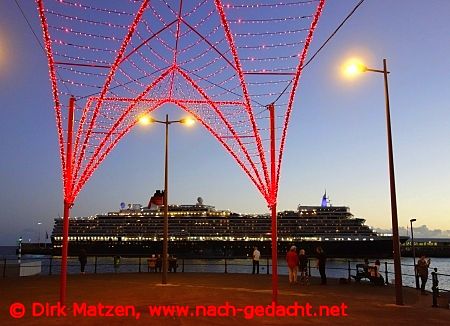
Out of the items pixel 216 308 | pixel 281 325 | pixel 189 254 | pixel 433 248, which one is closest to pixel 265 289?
pixel 216 308

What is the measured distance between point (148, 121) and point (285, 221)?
7409cm

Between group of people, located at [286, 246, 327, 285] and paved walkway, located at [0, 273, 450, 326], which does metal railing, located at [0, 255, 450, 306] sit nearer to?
group of people, located at [286, 246, 327, 285]

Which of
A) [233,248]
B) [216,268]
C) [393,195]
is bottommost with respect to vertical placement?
[216,268]

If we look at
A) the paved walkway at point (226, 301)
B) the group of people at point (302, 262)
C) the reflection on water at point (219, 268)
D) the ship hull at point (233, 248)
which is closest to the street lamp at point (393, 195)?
the paved walkway at point (226, 301)

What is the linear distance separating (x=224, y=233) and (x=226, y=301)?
76961 mm

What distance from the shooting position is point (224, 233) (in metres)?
88.1

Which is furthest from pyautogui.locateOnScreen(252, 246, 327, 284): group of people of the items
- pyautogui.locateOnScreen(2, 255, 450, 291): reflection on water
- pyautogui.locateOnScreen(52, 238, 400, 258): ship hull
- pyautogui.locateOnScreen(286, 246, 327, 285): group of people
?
pyautogui.locateOnScreen(52, 238, 400, 258): ship hull

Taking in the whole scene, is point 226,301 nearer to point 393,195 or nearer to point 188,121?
point 393,195

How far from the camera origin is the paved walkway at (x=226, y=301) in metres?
8.96

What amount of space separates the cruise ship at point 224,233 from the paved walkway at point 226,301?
7077cm

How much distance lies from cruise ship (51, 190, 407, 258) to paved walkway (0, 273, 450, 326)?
232 ft

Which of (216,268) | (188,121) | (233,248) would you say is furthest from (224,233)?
(188,121)

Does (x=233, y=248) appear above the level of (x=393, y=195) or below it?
below

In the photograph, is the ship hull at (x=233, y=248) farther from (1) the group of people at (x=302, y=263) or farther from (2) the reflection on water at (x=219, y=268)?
(1) the group of people at (x=302, y=263)
